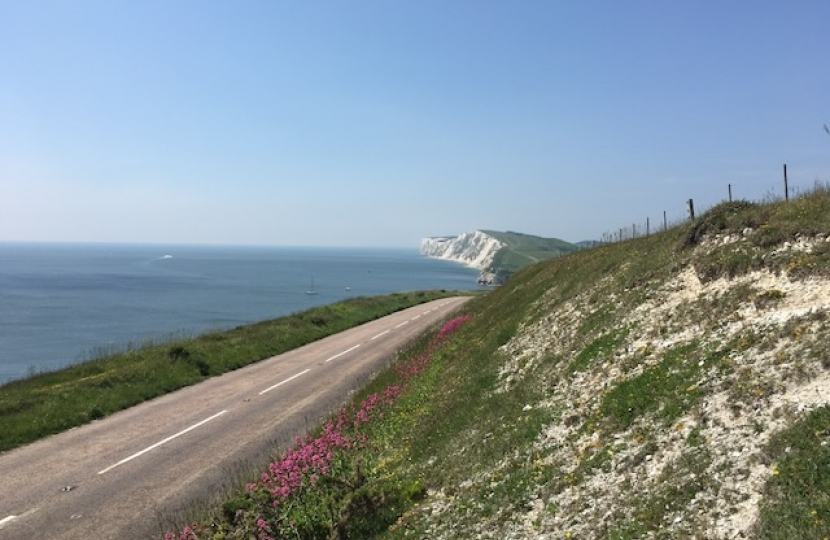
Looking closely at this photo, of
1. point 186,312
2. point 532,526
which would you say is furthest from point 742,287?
point 186,312

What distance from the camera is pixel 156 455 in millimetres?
20797

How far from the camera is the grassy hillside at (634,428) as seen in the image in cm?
862

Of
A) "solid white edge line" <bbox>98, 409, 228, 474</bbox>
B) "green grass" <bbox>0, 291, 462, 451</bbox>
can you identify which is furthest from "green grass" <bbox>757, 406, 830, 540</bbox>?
"green grass" <bbox>0, 291, 462, 451</bbox>

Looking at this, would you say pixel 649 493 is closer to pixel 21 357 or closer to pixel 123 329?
pixel 21 357

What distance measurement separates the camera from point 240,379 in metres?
35.2

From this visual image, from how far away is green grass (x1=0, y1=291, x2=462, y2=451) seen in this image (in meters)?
25.3

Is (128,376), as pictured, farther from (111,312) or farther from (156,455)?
(111,312)

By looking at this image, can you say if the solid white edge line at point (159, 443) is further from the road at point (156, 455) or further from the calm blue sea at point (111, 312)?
the calm blue sea at point (111, 312)

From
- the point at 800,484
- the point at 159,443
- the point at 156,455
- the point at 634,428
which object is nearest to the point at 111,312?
the point at 159,443

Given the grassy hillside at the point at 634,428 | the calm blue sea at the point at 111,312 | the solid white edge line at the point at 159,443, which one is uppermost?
the grassy hillside at the point at 634,428

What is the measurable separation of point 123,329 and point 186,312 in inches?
954

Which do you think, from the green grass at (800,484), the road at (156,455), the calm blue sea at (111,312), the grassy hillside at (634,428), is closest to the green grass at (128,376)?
the road at (156,455)

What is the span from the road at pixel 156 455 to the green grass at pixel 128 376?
1129 millimetres

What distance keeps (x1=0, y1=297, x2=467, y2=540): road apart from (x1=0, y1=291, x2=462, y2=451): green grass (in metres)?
1.13
